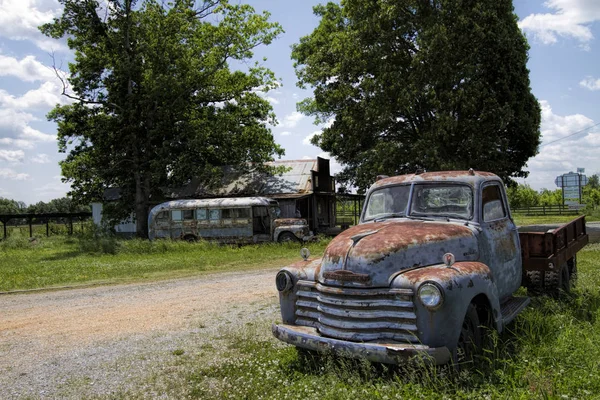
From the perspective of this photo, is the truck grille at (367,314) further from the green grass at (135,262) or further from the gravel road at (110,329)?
the green grass at (135,262)

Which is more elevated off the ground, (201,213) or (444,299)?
(201,213)

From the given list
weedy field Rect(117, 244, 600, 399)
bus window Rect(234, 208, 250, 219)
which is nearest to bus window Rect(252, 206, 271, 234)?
bus window Rect(234, 208, 250, 219)

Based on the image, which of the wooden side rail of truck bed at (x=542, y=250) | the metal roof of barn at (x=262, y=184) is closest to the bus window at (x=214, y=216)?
the metal roof of barn at (x=262, y=184)

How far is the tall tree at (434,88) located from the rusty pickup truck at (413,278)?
15.2 meters

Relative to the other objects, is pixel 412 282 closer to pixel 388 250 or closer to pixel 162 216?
pixel 388 250

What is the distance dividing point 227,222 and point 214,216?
2.58ft

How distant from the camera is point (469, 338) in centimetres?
464

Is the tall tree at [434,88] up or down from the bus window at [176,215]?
up

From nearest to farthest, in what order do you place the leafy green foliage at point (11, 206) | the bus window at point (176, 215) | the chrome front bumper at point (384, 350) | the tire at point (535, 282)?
1. the chrome front bumper at point (384, 350)
2. the tire at point (535, 282)
3. the bus window at point (176, 215)
4. the leafy green foliage at point (11, 206)

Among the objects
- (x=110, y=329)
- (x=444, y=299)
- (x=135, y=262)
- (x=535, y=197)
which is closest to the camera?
(x=444, y=299)

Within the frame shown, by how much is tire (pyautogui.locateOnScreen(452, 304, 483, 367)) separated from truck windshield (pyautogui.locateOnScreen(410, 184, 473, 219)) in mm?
1449

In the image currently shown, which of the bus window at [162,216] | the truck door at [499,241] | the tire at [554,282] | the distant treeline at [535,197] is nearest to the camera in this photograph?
the truck door at [499,241]

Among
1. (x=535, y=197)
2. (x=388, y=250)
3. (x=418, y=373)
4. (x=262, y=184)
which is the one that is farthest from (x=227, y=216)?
(x=535, y=197)

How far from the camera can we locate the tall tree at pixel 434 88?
2134cm
